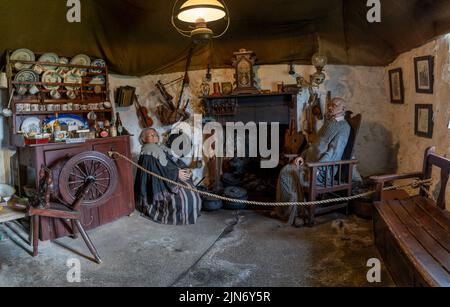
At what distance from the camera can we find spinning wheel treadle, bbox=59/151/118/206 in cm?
358

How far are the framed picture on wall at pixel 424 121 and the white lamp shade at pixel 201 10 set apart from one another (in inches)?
94.5

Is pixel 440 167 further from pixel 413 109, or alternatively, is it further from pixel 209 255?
pixel 209 255

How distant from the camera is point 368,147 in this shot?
4844 millimetres

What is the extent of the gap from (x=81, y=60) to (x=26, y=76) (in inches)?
28.0

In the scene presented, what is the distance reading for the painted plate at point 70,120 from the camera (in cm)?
430

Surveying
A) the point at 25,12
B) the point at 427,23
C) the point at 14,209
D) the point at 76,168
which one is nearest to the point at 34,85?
the point at 25,12

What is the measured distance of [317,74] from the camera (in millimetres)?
4613

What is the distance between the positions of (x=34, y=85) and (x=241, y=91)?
254cm

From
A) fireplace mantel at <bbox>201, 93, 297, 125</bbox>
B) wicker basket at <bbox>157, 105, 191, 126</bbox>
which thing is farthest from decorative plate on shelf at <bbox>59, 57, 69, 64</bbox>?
fireplace mantel at <bbox>201, 93, 297, 125</bbox>

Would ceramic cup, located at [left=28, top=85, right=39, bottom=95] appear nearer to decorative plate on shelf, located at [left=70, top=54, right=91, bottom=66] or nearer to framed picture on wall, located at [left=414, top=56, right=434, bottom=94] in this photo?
decorative plate on shelf, located at [left=70, top=54, right=91, bottom=66]

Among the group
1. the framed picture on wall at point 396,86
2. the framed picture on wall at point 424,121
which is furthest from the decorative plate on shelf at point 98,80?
the framed picture on wall at point 424,121

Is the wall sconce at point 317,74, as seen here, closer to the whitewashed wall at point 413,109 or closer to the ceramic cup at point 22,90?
the whitewashed wall at point 413,109

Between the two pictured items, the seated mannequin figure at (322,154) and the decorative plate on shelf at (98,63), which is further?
the decorative plate on shelf at (98,63)

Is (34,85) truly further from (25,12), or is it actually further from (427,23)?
(427,23)
